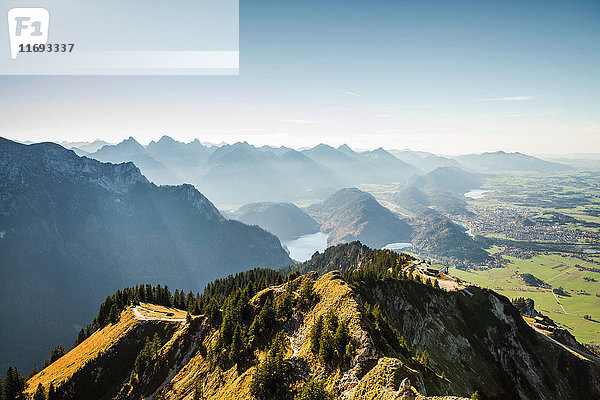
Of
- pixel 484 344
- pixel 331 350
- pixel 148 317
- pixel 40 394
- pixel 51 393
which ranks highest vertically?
pixel 331 350

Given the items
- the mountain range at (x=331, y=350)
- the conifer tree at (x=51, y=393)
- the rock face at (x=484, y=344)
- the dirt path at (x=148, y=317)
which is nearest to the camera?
the mountain range at (x=331, y=350)

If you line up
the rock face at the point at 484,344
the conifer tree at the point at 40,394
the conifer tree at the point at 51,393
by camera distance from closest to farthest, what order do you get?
the conifer tree at the point at 40,394 → the conifer tree at the point at 51,393 → the rock face at the point at 484,344

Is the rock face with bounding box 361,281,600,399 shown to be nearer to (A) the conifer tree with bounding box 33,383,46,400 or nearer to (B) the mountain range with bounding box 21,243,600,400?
(B) the mountain range with bounding box 21,243,600,400

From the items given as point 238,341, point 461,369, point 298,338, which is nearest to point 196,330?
point 238,341

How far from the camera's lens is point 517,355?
93438 mm

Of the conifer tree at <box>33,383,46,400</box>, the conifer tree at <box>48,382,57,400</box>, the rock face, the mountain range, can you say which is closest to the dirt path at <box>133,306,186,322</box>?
the mountain range

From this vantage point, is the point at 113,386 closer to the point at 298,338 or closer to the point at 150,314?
the point at 150,314

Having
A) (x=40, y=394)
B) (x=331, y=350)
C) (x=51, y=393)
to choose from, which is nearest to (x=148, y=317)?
(x=51, y=393)

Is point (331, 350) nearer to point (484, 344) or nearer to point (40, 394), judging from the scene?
point (484, 344)

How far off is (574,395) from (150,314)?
14584cm

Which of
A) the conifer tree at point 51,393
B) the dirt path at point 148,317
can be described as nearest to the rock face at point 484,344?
the dirt path at point 148,317

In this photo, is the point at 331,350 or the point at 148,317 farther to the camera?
the point at 148,317

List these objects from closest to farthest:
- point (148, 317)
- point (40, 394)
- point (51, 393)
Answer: point (40, 394) < point (51, 393) < point (148, 317)

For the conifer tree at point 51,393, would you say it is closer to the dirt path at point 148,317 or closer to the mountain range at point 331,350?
the mountain range at point 331,350
